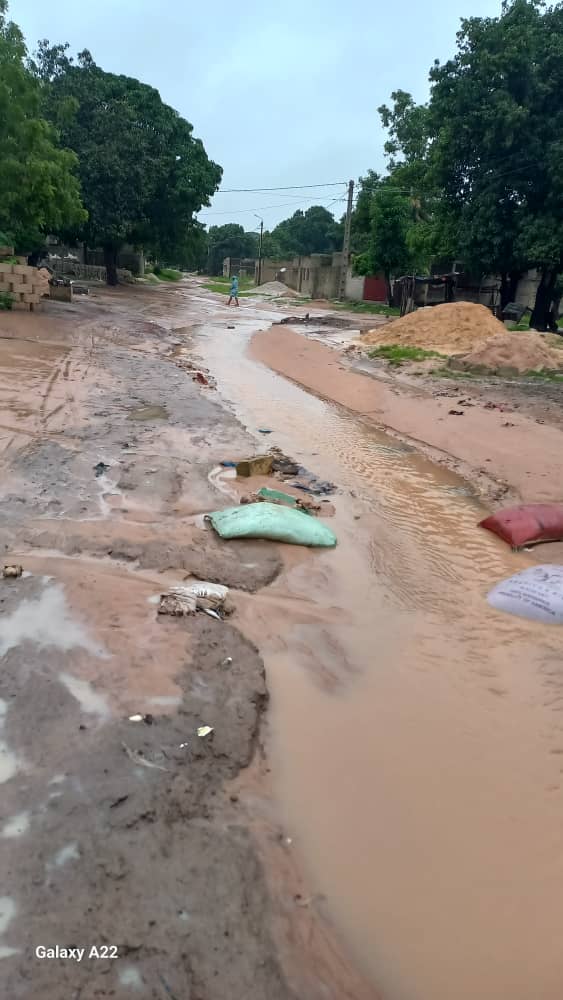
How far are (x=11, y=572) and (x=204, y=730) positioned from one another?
6.23 feet

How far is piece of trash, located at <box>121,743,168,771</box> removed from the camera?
8.75ft

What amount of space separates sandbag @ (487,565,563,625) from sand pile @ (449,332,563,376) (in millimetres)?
10590

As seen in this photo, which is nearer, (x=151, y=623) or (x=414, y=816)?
(x=414, y=816)

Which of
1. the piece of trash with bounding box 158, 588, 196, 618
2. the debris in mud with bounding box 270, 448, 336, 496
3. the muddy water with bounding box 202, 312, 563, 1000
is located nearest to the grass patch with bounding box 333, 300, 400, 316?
the debris in mud with bounding box 270, 448, 336, 496

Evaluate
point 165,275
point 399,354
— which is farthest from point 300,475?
point 165,275

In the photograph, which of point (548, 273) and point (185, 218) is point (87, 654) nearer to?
point (548, 273)

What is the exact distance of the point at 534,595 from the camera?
4.67m

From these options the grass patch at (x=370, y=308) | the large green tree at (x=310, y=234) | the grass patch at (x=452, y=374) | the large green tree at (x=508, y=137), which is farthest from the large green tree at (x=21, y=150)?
the large green tree at (x=310, y=234)

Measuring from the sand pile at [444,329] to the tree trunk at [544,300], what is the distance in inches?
118

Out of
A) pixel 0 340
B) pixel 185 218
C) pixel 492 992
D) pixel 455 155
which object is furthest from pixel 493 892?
pixel 185 218

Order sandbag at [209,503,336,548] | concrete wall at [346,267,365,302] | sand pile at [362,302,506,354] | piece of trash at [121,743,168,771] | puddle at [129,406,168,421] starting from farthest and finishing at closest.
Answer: concrete wall at [346,267,365,302] → sand pile at [362,302,506,354] → puddle at [129,406,168,421] → sandbag at [209,503,336,548] → piece of trash at [121,743,168,771]

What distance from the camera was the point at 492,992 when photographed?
6.94 ft

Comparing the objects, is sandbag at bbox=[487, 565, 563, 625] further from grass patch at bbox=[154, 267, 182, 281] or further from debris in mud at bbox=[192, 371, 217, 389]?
grass patch at bbox=[154, 267, 182, 281]

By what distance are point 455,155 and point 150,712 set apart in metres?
23.3
